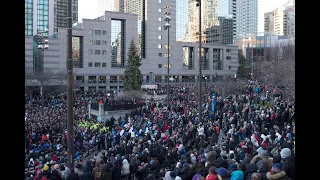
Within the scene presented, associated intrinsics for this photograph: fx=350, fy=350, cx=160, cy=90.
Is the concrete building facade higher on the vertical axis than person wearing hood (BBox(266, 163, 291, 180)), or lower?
higher

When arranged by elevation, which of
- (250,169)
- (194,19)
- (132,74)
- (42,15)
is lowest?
(250,169)

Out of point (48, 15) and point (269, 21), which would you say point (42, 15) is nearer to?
point (48, 15)

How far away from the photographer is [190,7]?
116 meters

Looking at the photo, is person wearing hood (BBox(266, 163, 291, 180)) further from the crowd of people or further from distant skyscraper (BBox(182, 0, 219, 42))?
distant skyscraper (BBox(182, 0, 219, 42))

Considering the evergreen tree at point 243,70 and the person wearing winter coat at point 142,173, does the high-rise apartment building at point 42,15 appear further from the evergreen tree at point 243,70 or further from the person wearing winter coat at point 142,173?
the person wearing winter coat at point 142,173

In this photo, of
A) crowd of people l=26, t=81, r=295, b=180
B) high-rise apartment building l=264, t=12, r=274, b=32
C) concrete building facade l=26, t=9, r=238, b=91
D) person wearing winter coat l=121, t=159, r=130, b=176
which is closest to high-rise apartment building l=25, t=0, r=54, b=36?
concrete building facade l=26, t=9, r=238, b=91

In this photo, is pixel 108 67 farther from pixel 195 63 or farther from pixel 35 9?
pixel 35 9

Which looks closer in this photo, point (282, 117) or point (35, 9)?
point (282, 117)

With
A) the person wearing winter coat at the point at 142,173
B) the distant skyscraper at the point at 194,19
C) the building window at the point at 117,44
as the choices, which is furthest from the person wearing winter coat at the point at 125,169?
the distant skyscraper at the point at 194,19

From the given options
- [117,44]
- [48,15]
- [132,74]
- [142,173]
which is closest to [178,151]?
[142,173]

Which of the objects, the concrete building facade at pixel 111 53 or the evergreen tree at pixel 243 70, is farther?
the evergreen tree at pixel 243 70
